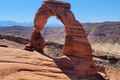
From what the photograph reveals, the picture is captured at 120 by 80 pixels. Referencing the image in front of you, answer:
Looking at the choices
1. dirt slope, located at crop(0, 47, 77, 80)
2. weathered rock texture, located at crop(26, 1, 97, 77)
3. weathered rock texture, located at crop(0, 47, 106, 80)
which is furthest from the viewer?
weathered rock texture, located at crop(26, 1, 97, 77)

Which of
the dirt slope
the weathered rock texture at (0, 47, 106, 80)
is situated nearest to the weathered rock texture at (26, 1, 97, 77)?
the weathered rock texture at (0, 47, 106, 80)

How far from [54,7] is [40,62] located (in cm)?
568

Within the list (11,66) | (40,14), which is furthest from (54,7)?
(11,66)

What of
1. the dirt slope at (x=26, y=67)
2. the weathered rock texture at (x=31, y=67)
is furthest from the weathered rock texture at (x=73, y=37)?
the dirt slope at (x=26, y=67)

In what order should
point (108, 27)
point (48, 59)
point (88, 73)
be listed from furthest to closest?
point (108, 27), point (88, 73), point (48, 59)

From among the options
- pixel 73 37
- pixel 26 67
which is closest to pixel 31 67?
pixel 26 67

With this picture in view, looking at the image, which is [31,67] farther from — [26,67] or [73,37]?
[73,37]

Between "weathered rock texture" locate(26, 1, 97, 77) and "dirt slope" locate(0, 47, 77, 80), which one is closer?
"dirt slope" locate(0, 47, 77, 80)

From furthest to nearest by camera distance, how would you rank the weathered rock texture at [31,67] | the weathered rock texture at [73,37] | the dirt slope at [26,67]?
the weathered rock texture at [73,37] → the weathered rock texture at [31,67] → the dirt slope at [26,67]

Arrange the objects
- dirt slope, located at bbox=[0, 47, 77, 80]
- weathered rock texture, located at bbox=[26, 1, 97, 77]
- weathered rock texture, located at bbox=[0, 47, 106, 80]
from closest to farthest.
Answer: dirt slope, located at bbox=[0, 47, 77, 80] < weathered rock texture, located at bbox=[0, 47, 106, 80] < weathered rock texture, located at bbox=[26, 1, 97, 77]

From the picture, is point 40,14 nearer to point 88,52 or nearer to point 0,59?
point 88,52

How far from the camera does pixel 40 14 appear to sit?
2894 cm

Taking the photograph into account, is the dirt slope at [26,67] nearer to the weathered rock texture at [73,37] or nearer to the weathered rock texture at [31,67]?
the weathered rock texture at [31,67]

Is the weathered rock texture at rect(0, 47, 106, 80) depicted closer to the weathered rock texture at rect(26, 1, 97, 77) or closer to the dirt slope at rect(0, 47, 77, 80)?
the dirt slope at rect(0, 47, 77, 80)
